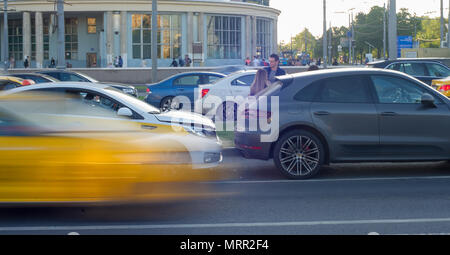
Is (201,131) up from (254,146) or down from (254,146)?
up

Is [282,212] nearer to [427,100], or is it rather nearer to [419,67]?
[427,100]

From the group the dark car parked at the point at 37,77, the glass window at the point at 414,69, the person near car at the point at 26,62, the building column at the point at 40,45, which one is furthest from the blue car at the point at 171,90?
the building column at the point at 40,45

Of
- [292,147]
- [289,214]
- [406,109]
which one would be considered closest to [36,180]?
[289,214]

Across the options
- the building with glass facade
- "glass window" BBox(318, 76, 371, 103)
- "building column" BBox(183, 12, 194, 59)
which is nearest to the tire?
"glass window" BBox(318, 76, 371, 103)

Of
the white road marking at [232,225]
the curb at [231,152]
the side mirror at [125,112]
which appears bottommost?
the white road marking at [232,225]

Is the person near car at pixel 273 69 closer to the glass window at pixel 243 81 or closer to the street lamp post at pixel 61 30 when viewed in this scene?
the glass window at pixel 243 81

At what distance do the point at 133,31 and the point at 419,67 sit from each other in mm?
47258

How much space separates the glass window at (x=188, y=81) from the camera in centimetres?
2045

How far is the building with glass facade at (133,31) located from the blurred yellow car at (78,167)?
2136 inches

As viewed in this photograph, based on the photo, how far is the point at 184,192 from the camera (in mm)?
7074

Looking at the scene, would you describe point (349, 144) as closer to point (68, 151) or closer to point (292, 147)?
point (292, 147)

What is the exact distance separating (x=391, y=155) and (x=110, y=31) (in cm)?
5558

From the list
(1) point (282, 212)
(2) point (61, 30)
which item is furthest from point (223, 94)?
(2) point (61, 30)

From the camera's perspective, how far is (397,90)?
9445mm
